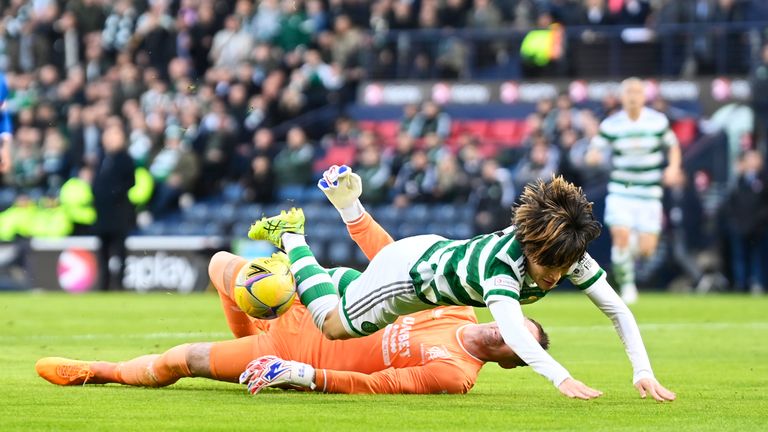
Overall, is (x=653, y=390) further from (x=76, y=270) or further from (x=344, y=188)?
(x=76, y=270)

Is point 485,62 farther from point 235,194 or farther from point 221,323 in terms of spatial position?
point 221,323

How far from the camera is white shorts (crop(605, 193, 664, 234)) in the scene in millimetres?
17922

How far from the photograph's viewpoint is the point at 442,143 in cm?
2350

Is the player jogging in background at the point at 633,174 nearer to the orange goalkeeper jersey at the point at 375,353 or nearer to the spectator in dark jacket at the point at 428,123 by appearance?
the spectator in dark jacket at the point at 428,123

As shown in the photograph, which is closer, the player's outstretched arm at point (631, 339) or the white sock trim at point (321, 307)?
the player's outstretched arm at point (631, 339)

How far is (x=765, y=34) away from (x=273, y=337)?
16.4 m

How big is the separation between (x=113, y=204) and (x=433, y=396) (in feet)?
48.5

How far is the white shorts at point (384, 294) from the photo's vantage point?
25.7ft

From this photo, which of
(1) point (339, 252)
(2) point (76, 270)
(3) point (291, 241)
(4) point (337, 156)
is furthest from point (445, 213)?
(3) point (291, 241)

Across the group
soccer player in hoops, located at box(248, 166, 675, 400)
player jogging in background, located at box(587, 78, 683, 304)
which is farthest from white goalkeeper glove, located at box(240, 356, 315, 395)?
player jogging in background, located at box(587, 78, 683, 304)

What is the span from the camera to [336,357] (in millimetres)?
8445

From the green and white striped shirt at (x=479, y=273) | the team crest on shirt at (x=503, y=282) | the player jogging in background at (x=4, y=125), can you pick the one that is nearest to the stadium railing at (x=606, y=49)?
the player jogging in background at (x=4, y=125)

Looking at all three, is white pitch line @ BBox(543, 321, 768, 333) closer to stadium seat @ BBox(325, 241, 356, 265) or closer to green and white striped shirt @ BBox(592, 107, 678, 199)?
green and white striped shirt @ BBox(592, 107, 678, 199)

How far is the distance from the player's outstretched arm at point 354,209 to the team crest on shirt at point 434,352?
0.81m
